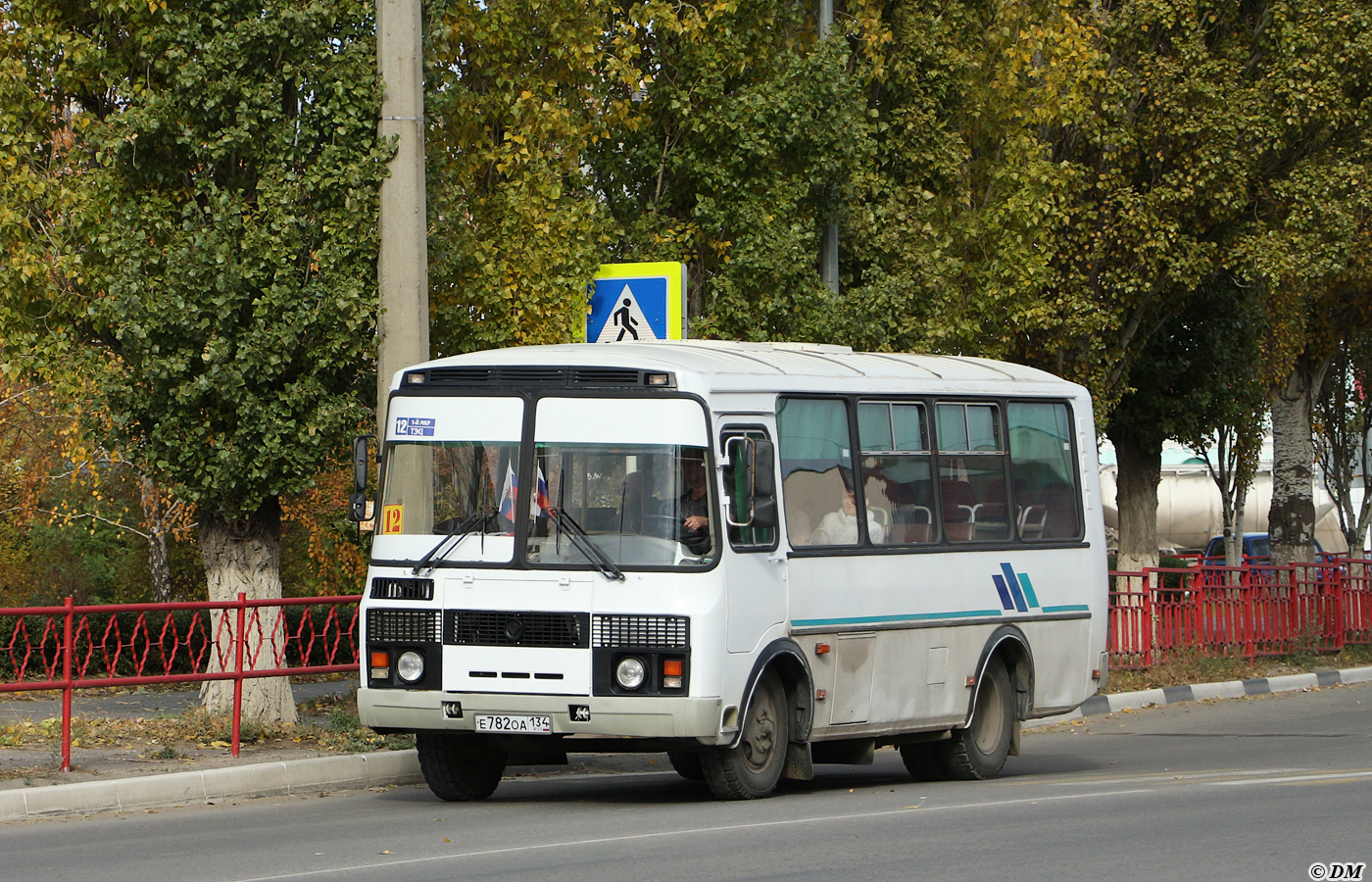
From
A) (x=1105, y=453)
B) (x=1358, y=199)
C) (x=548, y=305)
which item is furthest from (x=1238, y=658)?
(x=1105, y=453)

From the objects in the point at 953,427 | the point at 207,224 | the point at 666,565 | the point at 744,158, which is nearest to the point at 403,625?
the point at 666,565

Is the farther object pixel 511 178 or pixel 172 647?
pixel 511 178

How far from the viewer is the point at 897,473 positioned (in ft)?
42.5

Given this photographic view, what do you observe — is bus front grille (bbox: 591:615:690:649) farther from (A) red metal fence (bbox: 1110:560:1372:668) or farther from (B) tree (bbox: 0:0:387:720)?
(A) red metal fence (bbox: 1110:560:1372:668)

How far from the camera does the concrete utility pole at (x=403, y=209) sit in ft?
45.7

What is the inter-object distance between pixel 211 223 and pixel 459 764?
19.5 ft

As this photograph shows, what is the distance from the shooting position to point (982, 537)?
13.6 metres

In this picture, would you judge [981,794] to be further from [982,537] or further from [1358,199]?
[1358,199]

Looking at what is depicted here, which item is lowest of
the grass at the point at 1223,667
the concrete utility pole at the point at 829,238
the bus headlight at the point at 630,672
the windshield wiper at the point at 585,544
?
the grass at the point at 1223,667

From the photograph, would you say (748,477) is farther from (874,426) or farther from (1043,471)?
(1043,471)

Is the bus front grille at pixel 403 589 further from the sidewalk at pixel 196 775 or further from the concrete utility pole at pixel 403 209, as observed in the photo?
the concrete utility pole at pixel 403 209

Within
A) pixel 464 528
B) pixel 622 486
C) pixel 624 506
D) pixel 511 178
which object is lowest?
pixel 464 528

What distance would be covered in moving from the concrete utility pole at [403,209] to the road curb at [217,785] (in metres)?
2.69

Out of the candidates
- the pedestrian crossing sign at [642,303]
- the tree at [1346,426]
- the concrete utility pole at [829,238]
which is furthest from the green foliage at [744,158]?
the tree at [1346,426]
